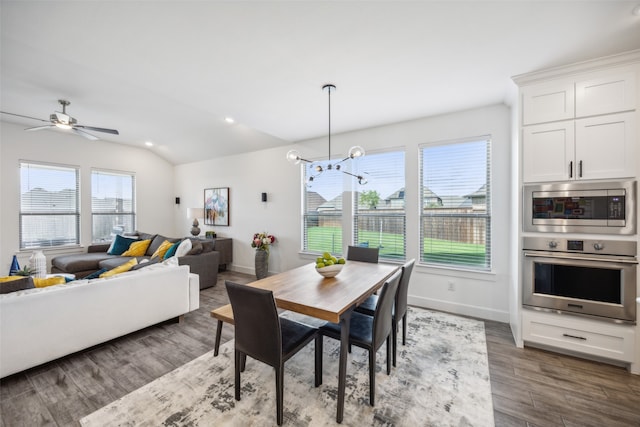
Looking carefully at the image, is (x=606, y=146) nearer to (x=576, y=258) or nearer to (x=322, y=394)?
(x=576, y=258)

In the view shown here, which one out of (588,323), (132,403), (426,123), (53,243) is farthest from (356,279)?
(53,243)

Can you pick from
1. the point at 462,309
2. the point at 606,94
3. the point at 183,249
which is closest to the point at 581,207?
the point at 606,94

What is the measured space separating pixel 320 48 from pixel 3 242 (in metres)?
6.39

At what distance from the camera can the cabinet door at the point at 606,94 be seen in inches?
86.7

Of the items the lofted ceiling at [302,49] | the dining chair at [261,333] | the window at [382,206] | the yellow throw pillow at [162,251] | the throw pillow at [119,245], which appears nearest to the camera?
the dining chair at [261,333]

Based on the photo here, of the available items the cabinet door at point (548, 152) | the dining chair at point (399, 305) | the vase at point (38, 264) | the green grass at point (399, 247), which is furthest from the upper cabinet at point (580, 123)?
the vase at point (38, 264)

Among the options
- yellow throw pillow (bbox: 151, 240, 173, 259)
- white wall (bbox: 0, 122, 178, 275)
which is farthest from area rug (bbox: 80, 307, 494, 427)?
white wall (bbox: 0, 122, 178, 275)

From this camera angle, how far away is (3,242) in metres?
4.55

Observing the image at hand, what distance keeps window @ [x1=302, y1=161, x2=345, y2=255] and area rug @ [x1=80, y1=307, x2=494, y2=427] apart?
227 centimetres

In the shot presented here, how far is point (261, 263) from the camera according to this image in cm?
507

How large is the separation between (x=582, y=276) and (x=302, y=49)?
10.7 ft

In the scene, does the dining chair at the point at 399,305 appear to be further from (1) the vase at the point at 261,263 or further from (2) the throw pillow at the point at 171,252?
(2) the throw pillow at the point at 171,252

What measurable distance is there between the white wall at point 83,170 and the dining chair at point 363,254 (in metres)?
5.76

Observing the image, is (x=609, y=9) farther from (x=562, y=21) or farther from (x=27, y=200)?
(x=27, y=200)
